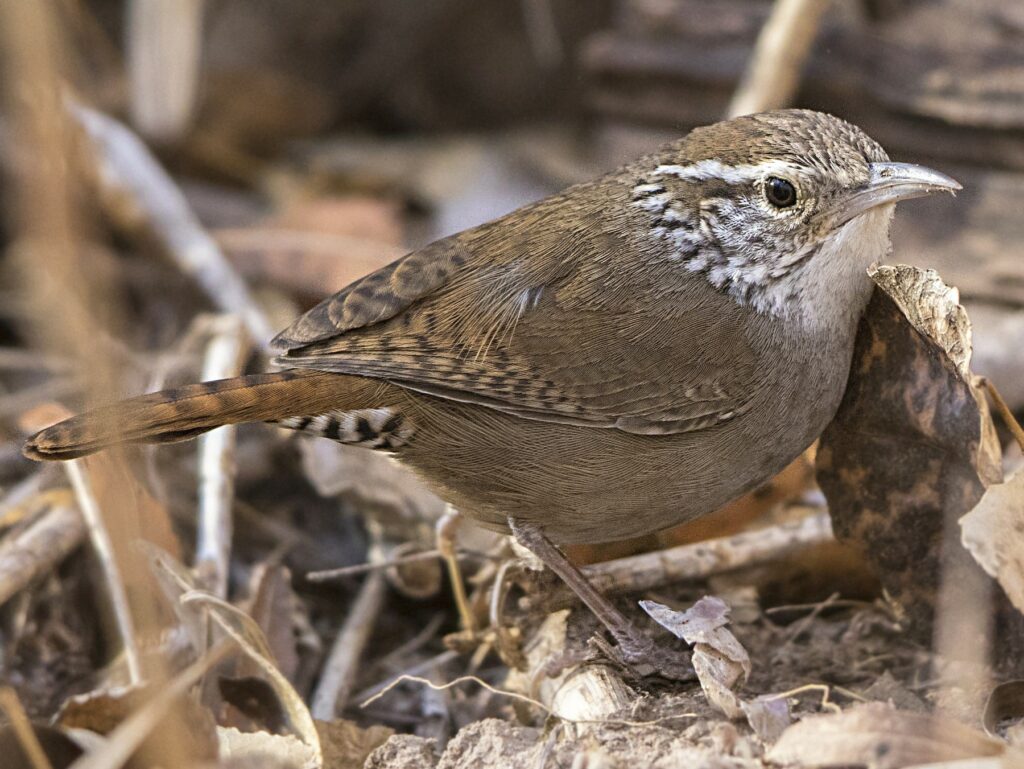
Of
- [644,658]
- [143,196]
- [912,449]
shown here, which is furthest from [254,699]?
[143,196]

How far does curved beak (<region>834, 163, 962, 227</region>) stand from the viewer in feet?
10.8

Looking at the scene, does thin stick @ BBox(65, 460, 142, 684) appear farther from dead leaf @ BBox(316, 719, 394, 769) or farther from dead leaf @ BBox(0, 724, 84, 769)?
dead leaf @ BBox(316, 719, 394, 769)

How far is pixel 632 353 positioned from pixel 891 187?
80 centimetres

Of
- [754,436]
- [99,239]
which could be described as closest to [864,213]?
[754,436]

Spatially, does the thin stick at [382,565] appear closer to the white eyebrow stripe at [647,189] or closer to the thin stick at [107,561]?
the thin stick at [107,561]

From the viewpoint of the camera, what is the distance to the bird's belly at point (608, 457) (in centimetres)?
337

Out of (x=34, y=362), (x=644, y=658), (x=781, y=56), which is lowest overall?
(x=644, y=658)

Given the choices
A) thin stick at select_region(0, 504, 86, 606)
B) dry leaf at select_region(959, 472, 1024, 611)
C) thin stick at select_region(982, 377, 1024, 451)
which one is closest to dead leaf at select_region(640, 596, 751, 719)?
dry leaf at select_region(959, 472, 1024, 611)

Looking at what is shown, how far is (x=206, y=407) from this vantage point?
10.1 ft

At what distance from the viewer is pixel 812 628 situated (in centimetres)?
384

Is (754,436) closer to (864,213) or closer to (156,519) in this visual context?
(864,213)

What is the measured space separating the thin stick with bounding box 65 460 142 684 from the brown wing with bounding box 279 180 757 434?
2.86 feet

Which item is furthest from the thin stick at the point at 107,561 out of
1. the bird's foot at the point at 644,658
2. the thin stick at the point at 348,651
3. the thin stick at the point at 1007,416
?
the thin stick at the point at 1007,416

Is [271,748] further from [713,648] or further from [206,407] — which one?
[713,648]
